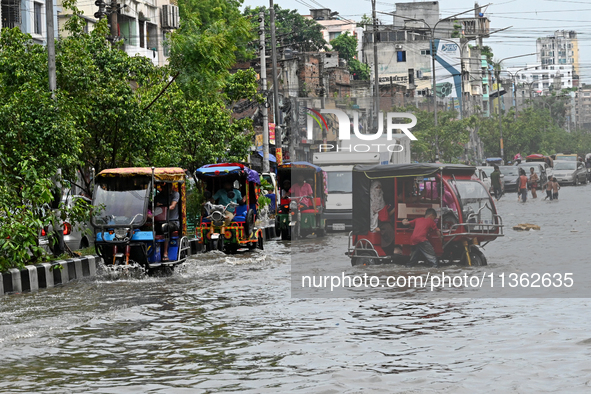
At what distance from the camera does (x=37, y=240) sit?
1630 cm

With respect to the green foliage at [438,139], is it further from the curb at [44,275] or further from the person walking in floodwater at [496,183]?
the curb at [44,275]

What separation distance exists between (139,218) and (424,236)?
4.82 metres

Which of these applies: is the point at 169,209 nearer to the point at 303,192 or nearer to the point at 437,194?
the point at 437,194

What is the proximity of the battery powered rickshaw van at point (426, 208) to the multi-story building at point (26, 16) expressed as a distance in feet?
61.0

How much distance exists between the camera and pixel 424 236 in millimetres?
13422

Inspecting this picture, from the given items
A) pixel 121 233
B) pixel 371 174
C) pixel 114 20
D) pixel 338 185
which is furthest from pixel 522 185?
pixel 338 185

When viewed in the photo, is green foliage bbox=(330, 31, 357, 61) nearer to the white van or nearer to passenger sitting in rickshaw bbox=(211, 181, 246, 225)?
the white van

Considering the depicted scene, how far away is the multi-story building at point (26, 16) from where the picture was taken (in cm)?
2884

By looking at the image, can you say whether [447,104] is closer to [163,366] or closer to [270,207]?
[163,366]

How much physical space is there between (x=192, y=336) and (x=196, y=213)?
1573 centimetres

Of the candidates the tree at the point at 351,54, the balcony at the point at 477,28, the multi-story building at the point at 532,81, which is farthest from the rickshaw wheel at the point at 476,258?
the tree at the point at 351,54

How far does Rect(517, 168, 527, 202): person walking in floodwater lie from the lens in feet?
46.1

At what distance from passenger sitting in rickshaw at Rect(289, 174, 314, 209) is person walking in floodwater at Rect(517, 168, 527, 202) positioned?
9227 millimetres

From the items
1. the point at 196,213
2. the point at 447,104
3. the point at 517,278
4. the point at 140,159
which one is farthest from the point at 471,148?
the point at 196,213
